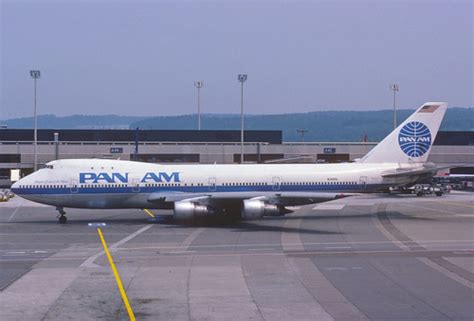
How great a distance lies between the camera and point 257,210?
131ft

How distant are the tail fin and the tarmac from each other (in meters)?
4.88

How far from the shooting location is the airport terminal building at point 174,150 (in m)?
86.3

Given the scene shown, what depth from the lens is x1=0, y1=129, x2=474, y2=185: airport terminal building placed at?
86312mm

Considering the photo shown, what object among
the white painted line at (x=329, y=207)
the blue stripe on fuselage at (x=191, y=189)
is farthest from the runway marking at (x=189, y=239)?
the white painted line at (x=329, y=207)

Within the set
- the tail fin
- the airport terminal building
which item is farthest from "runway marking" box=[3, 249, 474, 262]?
the airport terminal building

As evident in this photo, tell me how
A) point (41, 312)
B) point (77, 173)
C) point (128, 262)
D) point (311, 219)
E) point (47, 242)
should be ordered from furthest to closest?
point (311, 219) < point (77, 173) < point (47, 242) < point (128, 262) < point (41, 312)

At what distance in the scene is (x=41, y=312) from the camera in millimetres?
18391

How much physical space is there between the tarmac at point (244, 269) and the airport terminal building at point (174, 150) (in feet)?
129

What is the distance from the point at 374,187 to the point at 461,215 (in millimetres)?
6677

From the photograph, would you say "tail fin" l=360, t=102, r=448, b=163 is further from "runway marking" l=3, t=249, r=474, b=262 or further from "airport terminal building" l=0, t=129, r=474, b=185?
"airport terminal building" l=0, t=129, r=474, b=185

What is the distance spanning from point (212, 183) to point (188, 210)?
15.6 feet

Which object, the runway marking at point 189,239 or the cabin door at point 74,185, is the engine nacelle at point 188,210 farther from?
the cabin door at point 74,185

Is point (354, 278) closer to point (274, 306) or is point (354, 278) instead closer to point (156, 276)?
point (274, 306)

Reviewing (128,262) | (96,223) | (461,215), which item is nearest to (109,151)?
(96,223)
